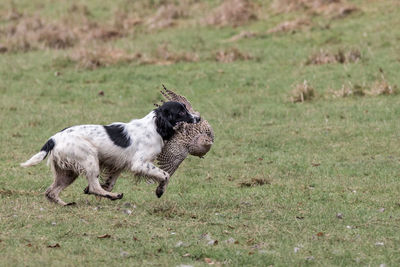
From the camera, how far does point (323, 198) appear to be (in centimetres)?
991

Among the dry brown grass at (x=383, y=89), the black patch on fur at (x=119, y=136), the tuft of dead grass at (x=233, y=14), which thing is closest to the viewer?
the black patch on fur at (x=119, y=136)

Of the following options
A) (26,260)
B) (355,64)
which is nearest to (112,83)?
(355,64)

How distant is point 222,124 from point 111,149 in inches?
249

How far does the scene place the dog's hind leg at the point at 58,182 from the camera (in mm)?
9164

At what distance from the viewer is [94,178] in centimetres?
893

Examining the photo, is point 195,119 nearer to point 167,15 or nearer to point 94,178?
point 94,178

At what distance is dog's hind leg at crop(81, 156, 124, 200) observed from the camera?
8.89 m

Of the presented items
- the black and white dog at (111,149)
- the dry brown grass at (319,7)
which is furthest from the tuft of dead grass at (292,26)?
the black and white dog at (111,149)

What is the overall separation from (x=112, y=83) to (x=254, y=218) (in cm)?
1069

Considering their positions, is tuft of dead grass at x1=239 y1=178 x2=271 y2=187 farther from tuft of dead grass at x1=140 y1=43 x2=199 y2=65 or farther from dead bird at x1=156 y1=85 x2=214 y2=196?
tuft of dead grass at x1=140 y1=43 x2=199 y2=65

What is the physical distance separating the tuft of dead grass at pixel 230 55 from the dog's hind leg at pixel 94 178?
452 inches

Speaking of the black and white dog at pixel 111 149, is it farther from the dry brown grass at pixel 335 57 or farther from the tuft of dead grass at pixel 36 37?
the tuft of dead grass at pixel 36 37

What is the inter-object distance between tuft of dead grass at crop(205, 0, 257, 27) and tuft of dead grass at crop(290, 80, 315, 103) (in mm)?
7455

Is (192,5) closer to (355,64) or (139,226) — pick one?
(355,64)
